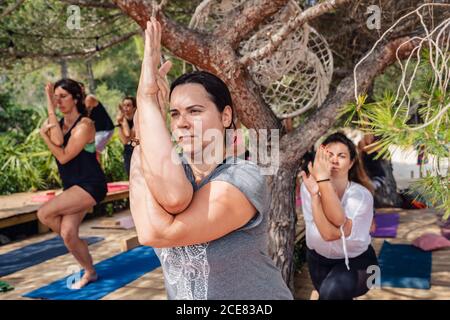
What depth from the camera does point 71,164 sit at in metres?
3.92

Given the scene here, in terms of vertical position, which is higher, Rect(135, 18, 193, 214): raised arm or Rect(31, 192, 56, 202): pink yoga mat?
Rect(135, 18, 193, 214): raised arm

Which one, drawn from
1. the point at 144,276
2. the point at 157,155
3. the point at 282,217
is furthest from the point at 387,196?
the point at 157,155

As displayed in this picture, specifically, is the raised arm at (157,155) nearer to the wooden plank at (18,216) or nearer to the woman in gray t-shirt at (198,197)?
the woman in gray t-shirt at (198,197)

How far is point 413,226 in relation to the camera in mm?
6578

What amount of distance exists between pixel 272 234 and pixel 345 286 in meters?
1.02

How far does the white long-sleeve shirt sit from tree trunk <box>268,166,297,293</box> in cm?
68

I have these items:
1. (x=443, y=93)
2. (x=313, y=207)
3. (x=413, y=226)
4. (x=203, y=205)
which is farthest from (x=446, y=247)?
(x=203, y=205)

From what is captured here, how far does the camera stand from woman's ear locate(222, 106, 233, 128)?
141 centimetres

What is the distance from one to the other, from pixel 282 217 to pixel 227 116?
2.33 metres

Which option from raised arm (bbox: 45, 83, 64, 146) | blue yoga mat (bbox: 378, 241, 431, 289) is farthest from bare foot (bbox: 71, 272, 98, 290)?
blue yoga mat (bbox: 378, 241, 431, 289)

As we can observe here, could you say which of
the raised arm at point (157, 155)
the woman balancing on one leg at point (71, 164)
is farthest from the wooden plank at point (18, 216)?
the raised arm at point (157, 155)

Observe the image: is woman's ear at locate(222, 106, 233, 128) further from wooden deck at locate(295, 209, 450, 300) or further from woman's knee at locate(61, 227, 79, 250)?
woman's knee at locate(61, 227, 79, 250)

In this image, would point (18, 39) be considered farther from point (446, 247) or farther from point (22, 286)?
point (446, 247)

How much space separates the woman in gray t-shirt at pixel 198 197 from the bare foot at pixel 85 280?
3027 mm
